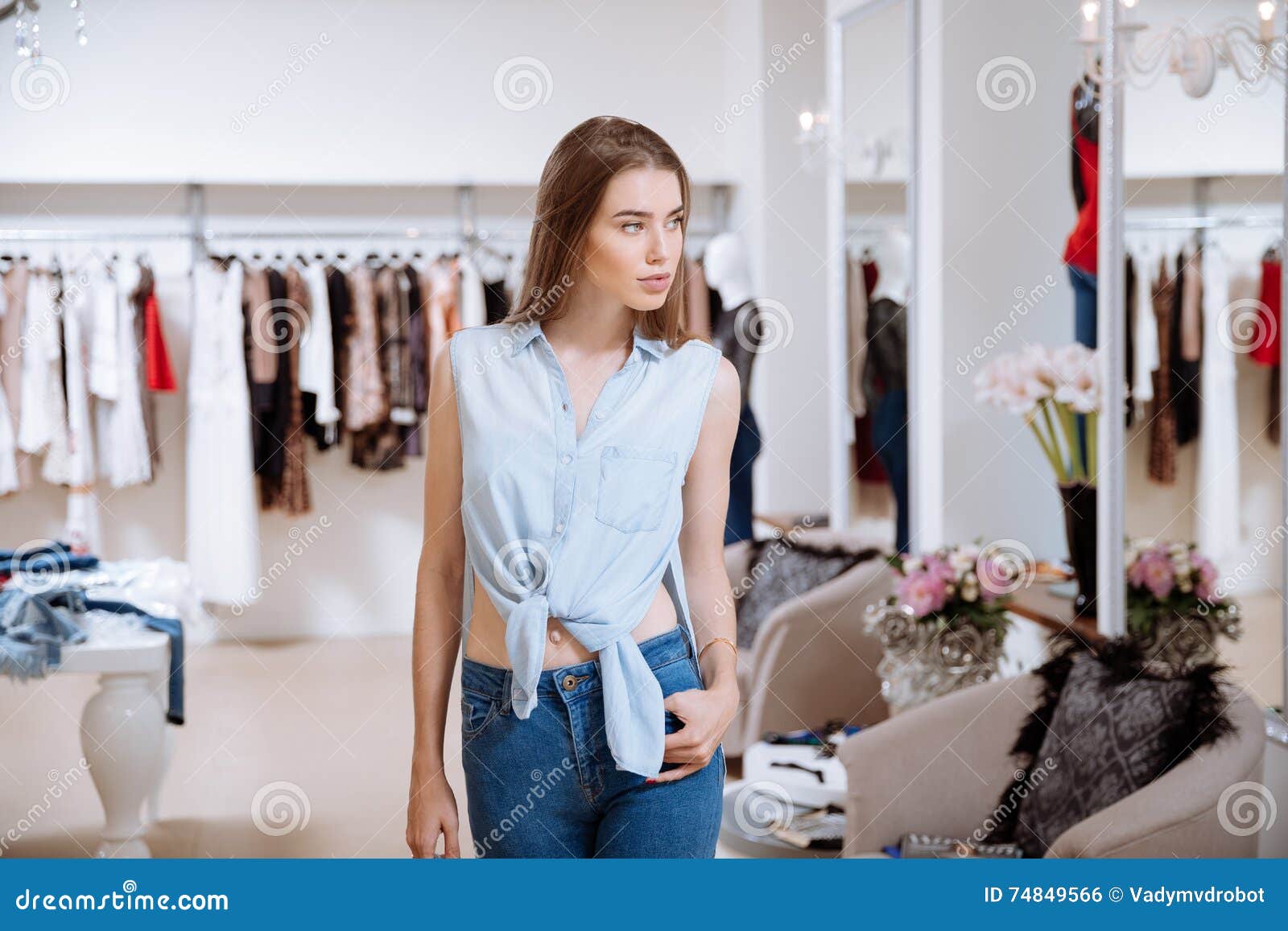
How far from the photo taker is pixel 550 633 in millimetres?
1144

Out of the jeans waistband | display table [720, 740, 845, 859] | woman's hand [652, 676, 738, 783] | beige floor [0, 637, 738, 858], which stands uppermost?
the jeans waistband

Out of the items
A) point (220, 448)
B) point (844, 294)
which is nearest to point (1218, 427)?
point (844, 294)

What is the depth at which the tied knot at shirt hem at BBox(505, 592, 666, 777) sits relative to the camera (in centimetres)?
110

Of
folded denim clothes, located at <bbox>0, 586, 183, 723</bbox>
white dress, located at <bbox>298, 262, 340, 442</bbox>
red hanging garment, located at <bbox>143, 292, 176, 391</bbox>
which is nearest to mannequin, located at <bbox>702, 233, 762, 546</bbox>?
white dress, located at <bbox>298, 262, 340, 442</bbox>

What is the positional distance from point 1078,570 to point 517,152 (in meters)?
3.39

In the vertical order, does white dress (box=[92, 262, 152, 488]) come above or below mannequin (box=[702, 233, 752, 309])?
below

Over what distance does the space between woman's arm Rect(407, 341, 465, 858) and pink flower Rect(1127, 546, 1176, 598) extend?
1762mm

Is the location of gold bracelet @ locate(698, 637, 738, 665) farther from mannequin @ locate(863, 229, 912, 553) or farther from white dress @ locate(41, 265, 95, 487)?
white dress @ locate(41, 265, 95, 487)

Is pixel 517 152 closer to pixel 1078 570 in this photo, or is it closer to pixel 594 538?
pixel 1078 570

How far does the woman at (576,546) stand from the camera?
1124 mm

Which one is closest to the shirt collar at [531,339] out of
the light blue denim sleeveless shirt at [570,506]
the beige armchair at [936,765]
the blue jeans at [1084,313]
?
the light blue denim sleeveless shirt at [570,506]

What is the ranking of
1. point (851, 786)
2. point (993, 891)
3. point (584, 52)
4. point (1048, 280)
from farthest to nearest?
point (584, 52) < point (1048, 280) < point (851, 786) < point (993, 891)

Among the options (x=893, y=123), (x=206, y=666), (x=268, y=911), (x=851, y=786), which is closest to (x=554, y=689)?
(x=268, y=911)

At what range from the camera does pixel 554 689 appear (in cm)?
113
